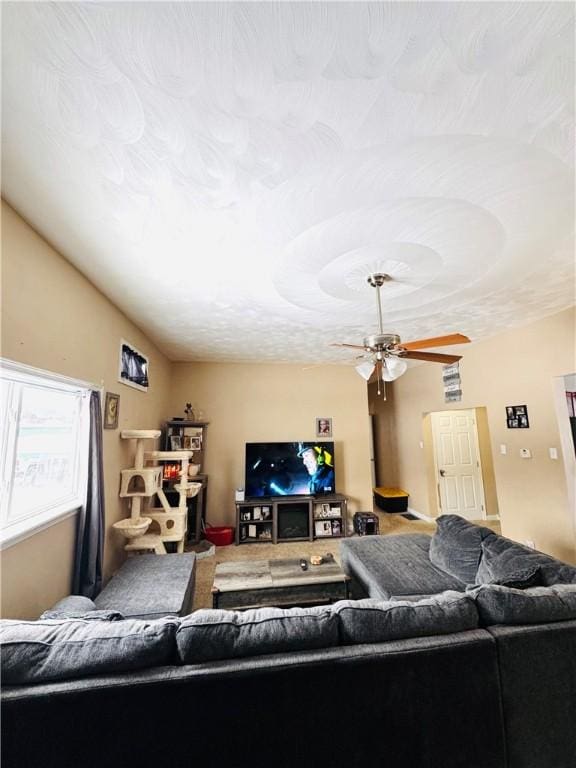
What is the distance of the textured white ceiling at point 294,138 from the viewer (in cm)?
88

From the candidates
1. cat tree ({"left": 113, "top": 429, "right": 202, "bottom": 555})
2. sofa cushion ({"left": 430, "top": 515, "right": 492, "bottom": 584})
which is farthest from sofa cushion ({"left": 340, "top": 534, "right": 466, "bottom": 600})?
cat tree ({"left": 113, "top": 429, "right": 202, "bottom": 555})

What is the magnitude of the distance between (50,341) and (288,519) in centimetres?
384

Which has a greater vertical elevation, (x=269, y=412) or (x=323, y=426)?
(x=269, y=412)

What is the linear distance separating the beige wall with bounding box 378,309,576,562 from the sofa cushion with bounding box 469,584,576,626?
2.45 m

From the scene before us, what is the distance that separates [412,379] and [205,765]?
18.1 feet

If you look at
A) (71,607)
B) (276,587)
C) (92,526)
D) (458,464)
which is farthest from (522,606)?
(458,464)

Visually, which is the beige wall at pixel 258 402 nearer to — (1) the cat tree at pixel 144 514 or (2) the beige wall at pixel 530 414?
(2) the beige wall at pixel 530 414

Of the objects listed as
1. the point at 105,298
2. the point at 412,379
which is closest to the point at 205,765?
the point at 105,298

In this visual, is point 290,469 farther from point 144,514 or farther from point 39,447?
point 39,447

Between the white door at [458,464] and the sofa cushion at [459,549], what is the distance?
10.2 ft

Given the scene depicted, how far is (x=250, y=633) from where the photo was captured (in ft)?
3.88

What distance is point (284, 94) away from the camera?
1046 millimetres

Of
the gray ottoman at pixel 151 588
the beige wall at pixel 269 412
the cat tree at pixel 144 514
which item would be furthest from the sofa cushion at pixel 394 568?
the beige wall at pixel 269 412

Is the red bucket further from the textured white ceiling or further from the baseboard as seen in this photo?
the textured white ceiling
